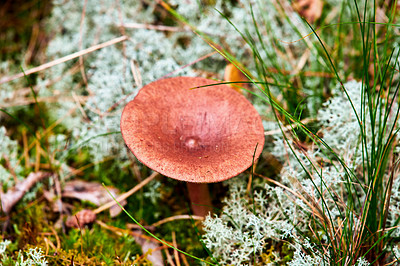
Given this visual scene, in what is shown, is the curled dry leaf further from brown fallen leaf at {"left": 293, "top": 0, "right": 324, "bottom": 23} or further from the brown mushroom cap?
brown fallen leaf at {"left": 293, "top": 0, "right": 324, "bottom": 23}

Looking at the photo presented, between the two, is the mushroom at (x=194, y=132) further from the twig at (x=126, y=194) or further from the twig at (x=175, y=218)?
the twig at (x=126, y=194)

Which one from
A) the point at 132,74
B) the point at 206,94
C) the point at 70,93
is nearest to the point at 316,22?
the point at 206,94

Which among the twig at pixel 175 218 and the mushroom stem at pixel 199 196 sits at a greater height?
the mushroom stem at pixel 199 196

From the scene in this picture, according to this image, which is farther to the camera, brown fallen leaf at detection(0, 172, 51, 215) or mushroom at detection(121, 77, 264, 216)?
brown fallen leaf at detection(0, 172, 51, 215)

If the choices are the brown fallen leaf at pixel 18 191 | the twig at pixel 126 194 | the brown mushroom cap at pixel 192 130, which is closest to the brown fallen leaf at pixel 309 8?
the brown mushroom cap at pixel 192 130

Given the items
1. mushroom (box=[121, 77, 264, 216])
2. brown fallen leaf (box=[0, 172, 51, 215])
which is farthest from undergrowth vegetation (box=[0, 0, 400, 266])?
mushroom (box=[121, 77, 264, 216])

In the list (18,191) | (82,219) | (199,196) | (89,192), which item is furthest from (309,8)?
(18,191)
